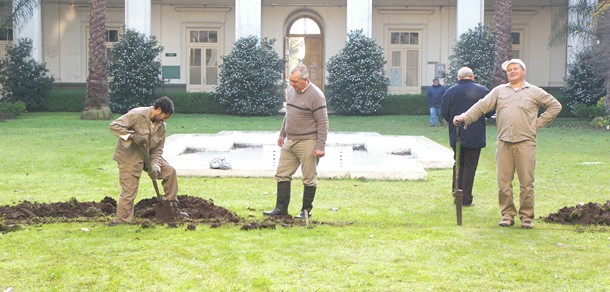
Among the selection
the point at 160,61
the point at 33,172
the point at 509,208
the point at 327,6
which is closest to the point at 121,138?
the point at 509,208

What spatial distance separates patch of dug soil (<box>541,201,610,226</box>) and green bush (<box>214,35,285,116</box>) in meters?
22.3

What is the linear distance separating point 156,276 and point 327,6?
97.1ft

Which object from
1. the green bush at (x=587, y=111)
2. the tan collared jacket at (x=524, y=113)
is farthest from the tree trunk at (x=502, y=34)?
the tan collared jacket at (x=524, y=113)

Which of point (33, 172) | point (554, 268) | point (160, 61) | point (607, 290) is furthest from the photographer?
point (160, 61)

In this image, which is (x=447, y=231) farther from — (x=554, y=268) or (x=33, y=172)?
(x=33, y=172)

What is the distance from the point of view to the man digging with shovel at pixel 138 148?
8.82 m

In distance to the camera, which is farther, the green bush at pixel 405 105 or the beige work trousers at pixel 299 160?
the green bush at pixel 405 105

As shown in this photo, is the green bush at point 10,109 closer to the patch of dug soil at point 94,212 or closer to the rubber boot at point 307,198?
the patch of dug soil at point 94,212

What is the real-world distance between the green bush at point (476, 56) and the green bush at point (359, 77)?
92.3 inches

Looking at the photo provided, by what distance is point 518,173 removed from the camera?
30.6ft

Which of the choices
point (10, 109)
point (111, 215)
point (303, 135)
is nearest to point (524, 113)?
point (303, 135)

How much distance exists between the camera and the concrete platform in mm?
13695

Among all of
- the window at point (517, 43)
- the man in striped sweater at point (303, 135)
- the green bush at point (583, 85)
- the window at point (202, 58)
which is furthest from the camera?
the window at point (517, 43)

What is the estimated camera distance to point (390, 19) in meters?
35.8
